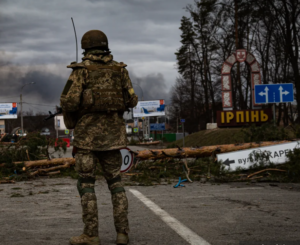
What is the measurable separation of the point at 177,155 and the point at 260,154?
1.96 meters

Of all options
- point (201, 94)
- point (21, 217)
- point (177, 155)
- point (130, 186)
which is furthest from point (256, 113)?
point (201, 94)

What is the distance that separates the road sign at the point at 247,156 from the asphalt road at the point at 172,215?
130 cm

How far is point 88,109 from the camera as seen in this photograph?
15.0 ft

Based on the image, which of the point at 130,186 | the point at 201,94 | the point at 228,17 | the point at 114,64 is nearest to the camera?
the point at 114,64

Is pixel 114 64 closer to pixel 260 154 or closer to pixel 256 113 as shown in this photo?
pixel 260 154

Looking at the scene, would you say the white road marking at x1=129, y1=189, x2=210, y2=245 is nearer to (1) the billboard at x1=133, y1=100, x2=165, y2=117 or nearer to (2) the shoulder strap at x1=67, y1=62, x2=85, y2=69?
(2) the shoulder strap at x1=67, y1=62, x2=85, y2=69

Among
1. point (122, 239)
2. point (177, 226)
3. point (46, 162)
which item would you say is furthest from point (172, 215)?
point (46, 162)

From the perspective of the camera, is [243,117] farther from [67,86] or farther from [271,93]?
[67,86]

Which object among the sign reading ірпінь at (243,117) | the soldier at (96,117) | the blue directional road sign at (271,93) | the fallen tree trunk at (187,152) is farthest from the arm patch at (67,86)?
the sign reading ірпінь at (243,117)

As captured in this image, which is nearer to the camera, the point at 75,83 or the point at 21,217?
the point at 75,83

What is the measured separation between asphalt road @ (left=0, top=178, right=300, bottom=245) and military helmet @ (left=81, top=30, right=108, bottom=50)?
1.87 m

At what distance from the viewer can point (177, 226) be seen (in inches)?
202

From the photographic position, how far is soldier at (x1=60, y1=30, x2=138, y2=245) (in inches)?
176

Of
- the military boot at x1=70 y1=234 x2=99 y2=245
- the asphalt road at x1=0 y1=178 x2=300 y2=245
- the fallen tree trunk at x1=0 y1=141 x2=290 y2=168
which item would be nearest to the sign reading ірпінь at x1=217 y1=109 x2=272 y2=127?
the fallen tree trunk at x1=0 y1=141 x2=290 y2=168
